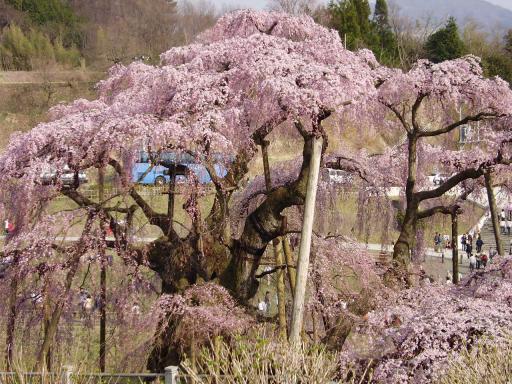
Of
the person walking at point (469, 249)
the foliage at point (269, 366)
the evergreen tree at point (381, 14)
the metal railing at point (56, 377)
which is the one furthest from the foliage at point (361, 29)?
the foliage at point (269, 366)

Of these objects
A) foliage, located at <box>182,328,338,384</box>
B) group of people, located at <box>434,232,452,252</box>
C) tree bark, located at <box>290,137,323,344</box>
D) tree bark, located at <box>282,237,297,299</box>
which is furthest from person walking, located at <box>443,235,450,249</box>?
foliage, located at <box>182,328,338,384</box>

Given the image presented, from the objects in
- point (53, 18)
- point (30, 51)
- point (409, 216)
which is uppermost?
point (53, 18)

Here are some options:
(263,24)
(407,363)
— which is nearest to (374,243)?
(263,24)

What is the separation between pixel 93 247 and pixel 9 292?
153 centimetres

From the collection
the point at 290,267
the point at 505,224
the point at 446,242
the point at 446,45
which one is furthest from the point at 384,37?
the point at 290,267

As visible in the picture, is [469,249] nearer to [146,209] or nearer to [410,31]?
[146,209]

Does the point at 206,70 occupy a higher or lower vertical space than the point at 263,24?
lower

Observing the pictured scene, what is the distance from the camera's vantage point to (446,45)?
138 feet

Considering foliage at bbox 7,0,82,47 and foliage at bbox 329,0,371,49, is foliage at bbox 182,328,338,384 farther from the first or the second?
foliage at bbox 7,0,82,47

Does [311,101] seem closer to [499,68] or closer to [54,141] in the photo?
[54,141]

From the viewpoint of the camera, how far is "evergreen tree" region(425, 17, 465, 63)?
137 feet

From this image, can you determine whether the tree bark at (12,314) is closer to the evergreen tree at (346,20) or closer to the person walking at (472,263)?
the person walking at (472,263)

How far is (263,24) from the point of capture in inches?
501

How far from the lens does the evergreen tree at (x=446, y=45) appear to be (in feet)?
137
